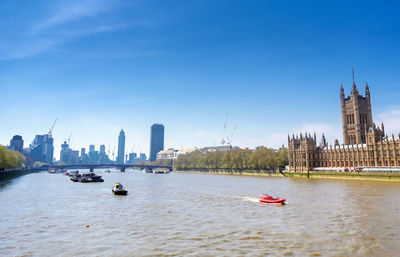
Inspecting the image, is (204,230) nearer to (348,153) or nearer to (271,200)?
(271,200)

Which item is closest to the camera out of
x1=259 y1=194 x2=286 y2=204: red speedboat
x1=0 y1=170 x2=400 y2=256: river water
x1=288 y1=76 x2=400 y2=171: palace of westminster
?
x1=0 y1=170 x2=400 y2=256: river water

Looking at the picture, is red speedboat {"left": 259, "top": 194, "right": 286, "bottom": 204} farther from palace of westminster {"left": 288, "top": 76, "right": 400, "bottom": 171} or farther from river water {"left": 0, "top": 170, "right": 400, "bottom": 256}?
palace of westminster {"left": 288, "top": 76, "right": 400, "bottom": 171}

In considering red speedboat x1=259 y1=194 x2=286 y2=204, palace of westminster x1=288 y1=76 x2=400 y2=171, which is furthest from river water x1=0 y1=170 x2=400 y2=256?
palace of westminster x1=288 y1=76 x2=400 y2=171

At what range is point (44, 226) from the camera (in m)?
38.8

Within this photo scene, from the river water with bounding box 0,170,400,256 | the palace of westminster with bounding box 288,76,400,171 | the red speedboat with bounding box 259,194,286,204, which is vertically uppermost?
the palace of westminster with bounding box 288,76,400,171

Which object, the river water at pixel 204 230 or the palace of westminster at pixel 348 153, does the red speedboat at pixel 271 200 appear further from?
the palace of westminster at pixel 348 153

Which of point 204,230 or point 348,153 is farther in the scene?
point 348,153

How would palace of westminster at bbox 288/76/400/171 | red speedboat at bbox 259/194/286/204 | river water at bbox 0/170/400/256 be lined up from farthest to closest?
palace of westminster at bbox 288/76/400/171, red speedboat at bbox 259/194/286/204, river water at bbox 0/170/400/256

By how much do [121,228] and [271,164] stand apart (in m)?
166

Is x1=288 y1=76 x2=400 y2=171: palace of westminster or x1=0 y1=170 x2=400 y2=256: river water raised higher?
x1=288 y1=76 x2=400 y2=171: palace of westminster

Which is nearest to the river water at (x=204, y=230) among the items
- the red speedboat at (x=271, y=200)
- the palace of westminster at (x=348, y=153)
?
the red speedboat at (x=271, y=200)

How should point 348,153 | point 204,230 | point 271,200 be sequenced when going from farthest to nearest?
point 348,153, point 271,200, point 204,230

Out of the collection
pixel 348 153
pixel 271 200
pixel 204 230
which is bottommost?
pixel 204 230

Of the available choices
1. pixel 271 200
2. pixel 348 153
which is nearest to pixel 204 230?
pixel 271 200
